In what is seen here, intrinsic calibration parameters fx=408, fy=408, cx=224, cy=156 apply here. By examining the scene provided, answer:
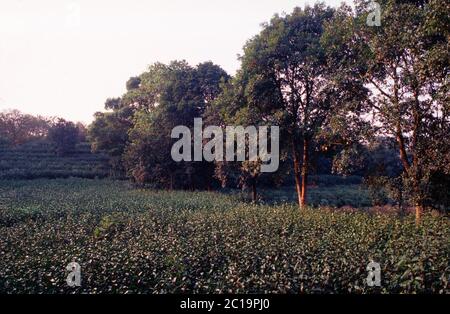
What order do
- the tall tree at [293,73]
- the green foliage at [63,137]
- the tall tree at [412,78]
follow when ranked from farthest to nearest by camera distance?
the green foliage at [63,137] < the tall tree at [293,73] < the tall tree at [412,78]

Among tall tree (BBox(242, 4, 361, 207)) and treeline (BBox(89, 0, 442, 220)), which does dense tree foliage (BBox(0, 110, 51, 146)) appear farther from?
tall tree (BBox(242, 4, 361, 207))

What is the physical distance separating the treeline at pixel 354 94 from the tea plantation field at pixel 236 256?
268cm

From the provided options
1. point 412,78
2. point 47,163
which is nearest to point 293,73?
point 412,78

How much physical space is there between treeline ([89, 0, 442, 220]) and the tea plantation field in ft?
8.81

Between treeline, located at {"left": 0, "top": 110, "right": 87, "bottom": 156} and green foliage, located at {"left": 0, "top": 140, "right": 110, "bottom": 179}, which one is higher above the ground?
treeline, located at {"left": 0, "top": 110, "right": 87, "bottom": 156}

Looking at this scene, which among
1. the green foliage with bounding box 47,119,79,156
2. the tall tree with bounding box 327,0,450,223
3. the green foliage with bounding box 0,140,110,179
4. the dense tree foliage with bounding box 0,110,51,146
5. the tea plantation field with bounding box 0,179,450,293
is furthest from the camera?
the dense tree foliage with bounding box 0,110,51,146

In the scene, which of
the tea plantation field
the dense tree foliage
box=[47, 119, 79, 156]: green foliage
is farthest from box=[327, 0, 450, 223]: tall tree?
the dense tree foliage

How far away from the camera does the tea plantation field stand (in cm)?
767

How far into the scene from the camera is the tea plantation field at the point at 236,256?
767 centimetres

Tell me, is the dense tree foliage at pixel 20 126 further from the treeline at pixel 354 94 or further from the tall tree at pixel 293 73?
the tall tree at pixel 293 73

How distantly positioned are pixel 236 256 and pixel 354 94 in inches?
379

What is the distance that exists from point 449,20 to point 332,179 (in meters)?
40.8

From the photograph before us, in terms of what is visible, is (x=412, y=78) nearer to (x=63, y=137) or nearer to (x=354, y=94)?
(x=354, y=94)

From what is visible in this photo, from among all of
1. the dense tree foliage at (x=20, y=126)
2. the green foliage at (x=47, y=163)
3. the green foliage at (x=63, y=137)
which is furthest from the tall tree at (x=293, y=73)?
the dense tree foliage at (x=20, y=126)
